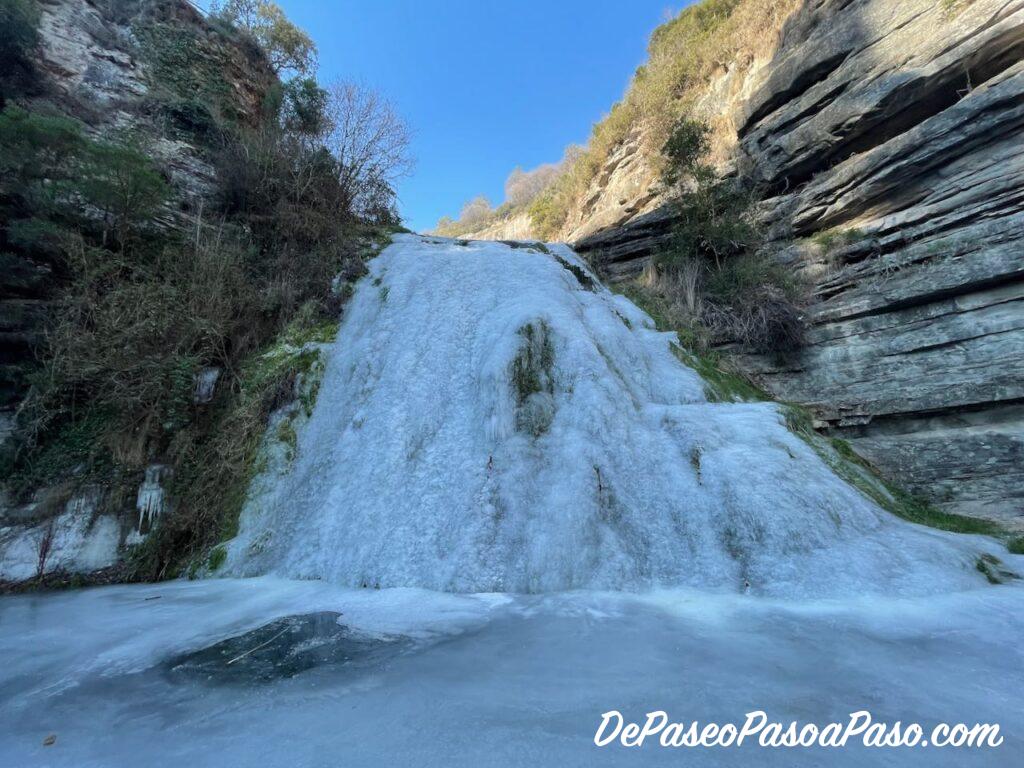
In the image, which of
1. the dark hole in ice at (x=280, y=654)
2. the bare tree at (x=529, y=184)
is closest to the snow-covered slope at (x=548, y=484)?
the dark hole in ice at (x=280, y=654)

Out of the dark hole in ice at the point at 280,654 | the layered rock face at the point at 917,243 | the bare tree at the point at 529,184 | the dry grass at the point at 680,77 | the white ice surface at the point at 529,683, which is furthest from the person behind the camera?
the bare tree at the point at 529,184

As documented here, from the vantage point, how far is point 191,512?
5.55m

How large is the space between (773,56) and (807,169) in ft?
15.8

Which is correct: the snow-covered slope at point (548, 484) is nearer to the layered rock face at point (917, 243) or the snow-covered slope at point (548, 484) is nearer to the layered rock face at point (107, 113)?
the layered rock face at point (107, 113)

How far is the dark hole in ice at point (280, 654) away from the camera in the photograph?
2.66m

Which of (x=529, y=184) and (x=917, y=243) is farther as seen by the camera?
(x=529, y=184)

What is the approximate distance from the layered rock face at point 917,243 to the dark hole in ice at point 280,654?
6.85 meters

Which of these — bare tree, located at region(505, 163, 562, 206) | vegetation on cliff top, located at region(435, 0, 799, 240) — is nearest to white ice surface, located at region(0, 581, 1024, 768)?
vegetation on cliff top, located at region(435, 0, 799, 240)

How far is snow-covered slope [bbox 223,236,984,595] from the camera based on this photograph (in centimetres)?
394

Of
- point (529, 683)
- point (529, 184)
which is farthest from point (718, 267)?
point (529, 184)

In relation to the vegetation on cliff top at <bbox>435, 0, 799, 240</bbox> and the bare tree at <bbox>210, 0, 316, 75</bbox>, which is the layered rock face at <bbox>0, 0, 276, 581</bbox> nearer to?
the bare tree at <bbox>210, 0, 316, 75</bbox>

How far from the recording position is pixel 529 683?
2.37 m

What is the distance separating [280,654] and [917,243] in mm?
9622

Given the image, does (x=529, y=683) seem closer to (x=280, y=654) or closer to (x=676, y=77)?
(x=280, y=654)
